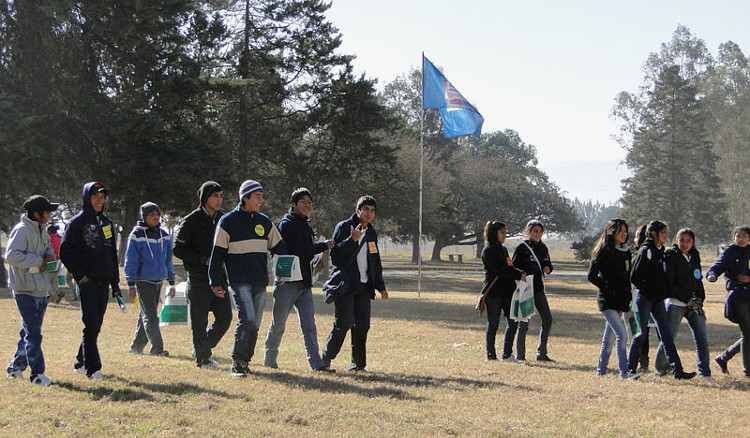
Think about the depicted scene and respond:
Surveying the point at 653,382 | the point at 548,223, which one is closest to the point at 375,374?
the point at 653,382

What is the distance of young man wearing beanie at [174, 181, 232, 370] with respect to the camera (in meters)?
8.64

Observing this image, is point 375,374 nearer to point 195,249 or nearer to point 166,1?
point 195,249

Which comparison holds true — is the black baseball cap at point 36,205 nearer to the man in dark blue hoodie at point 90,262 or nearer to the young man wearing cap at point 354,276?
the man in dark blue hoodie at point 90,262

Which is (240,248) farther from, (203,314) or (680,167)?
(680,167)

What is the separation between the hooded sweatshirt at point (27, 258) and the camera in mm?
7395

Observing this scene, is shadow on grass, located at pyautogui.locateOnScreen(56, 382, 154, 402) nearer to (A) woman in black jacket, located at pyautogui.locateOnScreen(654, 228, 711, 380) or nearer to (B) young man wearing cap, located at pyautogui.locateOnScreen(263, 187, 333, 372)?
(B) young man wearing cap, located at pyautogui.locateOnScreen(263, 187, 333, 372)

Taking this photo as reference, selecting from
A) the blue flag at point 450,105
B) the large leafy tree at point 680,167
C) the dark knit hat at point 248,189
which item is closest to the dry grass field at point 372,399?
the dark knit hat at point 248,189

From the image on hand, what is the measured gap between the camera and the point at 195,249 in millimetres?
8695

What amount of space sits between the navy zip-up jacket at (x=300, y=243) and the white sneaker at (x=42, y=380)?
105 inches

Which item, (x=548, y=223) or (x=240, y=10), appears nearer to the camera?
(x=240, y=10)

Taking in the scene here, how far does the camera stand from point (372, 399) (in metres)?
7.34

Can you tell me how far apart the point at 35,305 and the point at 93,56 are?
17071 mm

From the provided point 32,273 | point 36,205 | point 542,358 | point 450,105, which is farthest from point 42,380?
point 450,105

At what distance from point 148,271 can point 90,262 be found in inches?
120
